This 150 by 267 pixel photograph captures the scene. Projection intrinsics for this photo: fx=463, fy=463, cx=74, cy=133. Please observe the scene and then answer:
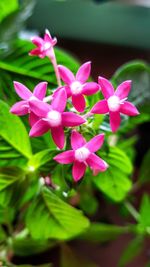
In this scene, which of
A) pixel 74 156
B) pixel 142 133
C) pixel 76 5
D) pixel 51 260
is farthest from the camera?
pixel 76 5

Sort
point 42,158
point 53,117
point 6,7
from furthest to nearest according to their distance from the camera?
point 6,7
point 42,158
point 53,117

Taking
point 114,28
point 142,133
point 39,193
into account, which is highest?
point 114,28

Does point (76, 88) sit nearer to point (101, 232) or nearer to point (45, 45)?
point (45, 45)

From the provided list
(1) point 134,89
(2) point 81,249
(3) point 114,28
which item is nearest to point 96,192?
(2) point 81,249

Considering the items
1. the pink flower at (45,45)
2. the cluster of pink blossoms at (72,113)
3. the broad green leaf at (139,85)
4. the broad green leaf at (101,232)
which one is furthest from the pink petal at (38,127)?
the broad green leaf at (101,232)

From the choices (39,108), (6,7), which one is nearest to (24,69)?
(6,7)

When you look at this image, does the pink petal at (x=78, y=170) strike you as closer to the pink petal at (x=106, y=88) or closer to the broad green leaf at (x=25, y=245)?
the pink petal at (x=106, y=88)

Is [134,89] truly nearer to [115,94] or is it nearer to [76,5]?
[115,94]
